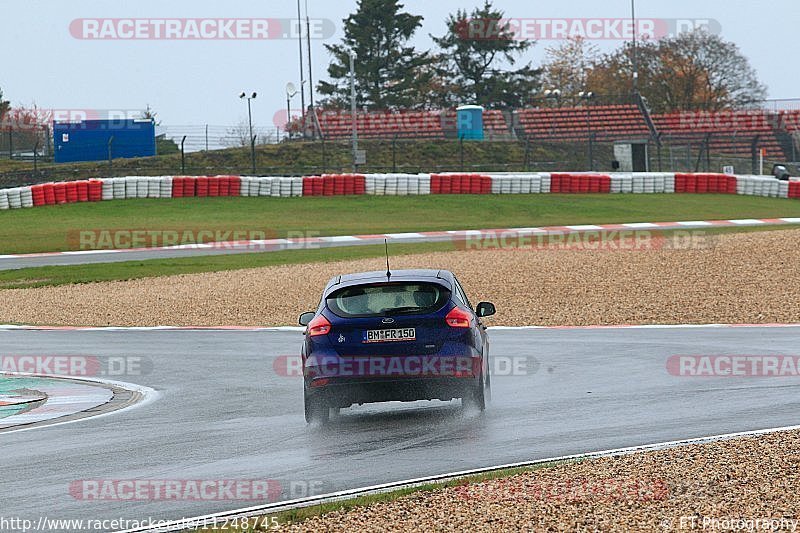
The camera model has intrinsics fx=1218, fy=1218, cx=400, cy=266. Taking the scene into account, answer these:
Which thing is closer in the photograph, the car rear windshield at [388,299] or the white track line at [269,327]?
the car rear windshield at [388,299]

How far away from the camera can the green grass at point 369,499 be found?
24.1 feet

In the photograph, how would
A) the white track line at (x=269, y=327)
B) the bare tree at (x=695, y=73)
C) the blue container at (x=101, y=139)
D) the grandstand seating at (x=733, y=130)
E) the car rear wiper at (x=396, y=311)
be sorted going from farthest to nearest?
the bare tree at (x=695, y=73) → the grandstand seating at (x=733, y=130) → the blue container at (x=101, y=139) → the white track line at (x=269, y=327) → the car rear wiper at (x=396, y=311)

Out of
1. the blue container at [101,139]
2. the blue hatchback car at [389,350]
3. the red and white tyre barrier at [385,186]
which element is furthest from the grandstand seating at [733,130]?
the blue hatchback car at [389,350]

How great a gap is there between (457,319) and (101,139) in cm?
4723

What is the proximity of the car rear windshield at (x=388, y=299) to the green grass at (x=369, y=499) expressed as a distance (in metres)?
2.48

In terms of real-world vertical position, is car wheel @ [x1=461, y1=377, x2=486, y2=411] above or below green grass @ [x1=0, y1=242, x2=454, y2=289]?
above

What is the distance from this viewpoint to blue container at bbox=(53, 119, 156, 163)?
5453cm

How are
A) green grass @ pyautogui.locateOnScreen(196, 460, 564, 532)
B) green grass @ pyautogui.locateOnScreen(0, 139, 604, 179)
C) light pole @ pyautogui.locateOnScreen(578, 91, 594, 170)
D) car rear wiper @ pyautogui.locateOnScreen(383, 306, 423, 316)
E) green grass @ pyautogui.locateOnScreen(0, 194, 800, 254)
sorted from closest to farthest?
green grass @ pyautogui.locateOnScreen(196, 460, 564, 532) → car rear wiper @ pyautogui.locateOnScreen(383, 306, 423, 316) → green grass @ pyautogui.locateOnScreen(0, 194, 800, 254) → green grass @ pyautogui.locateOnScreen(0, 139, 604, 179) → light pole @ pyautogui.locateOnScreen(578, 91, 594, 170)

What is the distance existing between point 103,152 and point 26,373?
41.2 meters

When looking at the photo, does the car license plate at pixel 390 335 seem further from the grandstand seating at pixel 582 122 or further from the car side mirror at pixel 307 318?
the grandstand seating at pixel 582 122

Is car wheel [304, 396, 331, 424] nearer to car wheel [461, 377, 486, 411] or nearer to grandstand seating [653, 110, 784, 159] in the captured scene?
car wheel [461, 377, 486, 411]

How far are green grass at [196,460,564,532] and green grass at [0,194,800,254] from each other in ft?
88.6

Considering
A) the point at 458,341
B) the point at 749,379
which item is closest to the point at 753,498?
the point at 458,341

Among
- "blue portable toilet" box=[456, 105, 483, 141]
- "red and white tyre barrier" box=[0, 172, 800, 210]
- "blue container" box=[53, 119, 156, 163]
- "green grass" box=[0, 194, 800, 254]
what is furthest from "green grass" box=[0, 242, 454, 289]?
"blue portable toilet" box=[456, 105, 483, 141]
